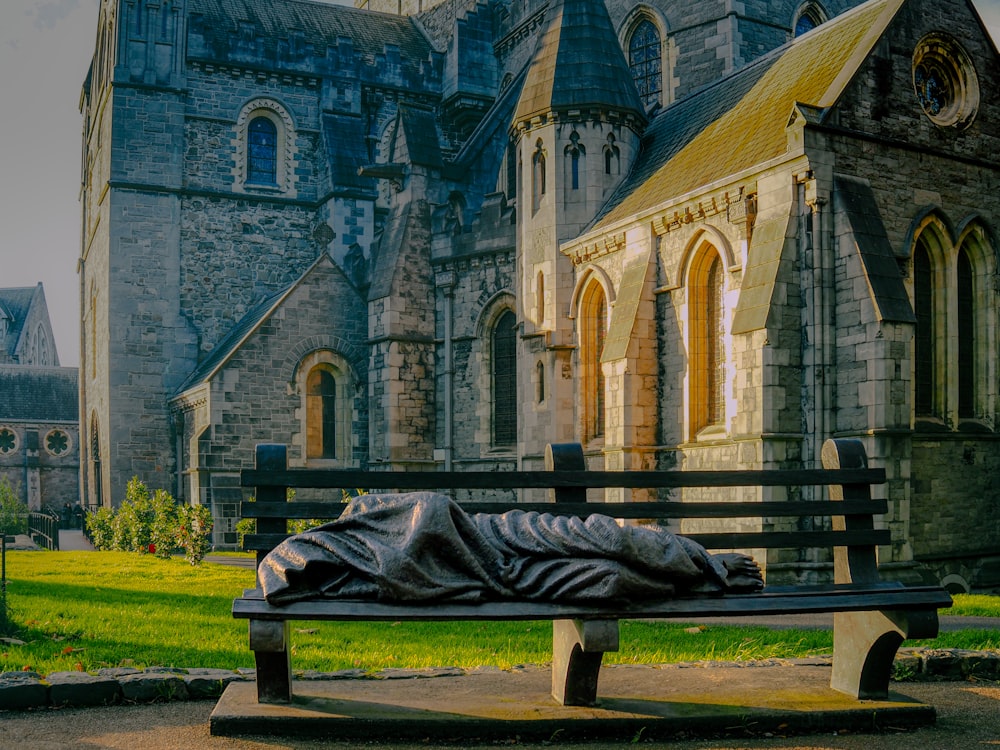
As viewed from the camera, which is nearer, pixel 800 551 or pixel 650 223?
pixel 800 551

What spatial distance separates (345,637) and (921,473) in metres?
10.0

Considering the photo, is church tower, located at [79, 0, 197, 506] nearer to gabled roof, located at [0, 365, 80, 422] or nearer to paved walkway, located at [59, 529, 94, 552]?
paved walkway, located at [59, 529, 94, 552]

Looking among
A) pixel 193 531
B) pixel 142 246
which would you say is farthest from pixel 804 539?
pixel 142 246

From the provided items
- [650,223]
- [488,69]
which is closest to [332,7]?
[488,69]

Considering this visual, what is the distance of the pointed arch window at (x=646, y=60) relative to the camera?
2595cm

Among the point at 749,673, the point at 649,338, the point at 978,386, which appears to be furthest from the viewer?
the point at 649,338

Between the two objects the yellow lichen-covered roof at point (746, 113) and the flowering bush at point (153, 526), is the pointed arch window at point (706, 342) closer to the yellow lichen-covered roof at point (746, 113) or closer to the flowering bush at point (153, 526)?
the yellow lichen-covered roof at point (746, 113)

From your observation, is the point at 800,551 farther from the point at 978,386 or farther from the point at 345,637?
the point at 345,637

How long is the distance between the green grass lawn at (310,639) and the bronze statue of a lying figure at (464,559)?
2.42 meters

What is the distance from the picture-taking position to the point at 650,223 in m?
18.5

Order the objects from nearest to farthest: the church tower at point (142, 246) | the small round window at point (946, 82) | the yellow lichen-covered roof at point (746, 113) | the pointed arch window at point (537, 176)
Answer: the yellow lichen-covered roof at point (746, 113)
the small round window at point (946, 82)
the pointed arch window at point (537, 176)
the church tower at point (142, 246)

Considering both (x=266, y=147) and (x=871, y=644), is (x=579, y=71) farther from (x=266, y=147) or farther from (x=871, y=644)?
(x=871, y=644)

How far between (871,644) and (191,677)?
3820mm

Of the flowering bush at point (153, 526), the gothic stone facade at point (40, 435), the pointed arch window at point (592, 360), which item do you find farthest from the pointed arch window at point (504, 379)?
the gothic stone facade at point (40, 435)
